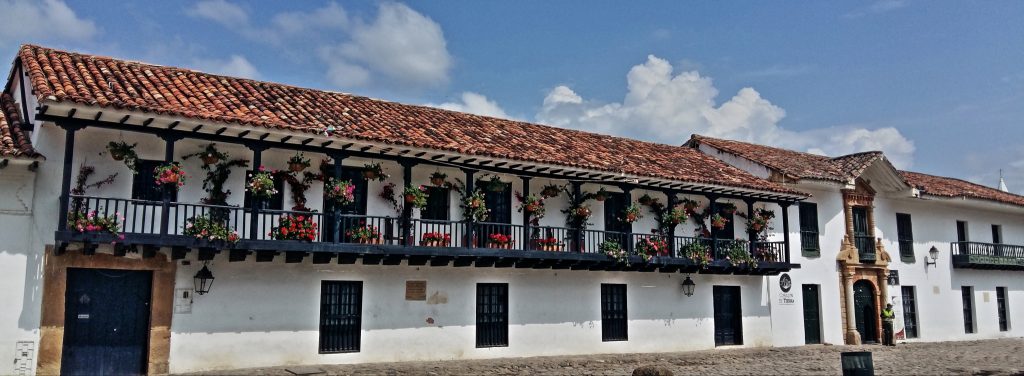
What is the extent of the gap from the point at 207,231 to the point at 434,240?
474 centimetres

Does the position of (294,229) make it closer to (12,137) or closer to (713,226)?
(12,137)

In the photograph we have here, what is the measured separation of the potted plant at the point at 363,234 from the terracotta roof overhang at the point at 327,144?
4.91 feet

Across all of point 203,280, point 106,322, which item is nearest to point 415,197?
point 203,280

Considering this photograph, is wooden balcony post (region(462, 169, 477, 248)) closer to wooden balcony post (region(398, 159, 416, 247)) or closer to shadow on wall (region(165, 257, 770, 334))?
shadow on wall (region(165, 257, 770, 334))

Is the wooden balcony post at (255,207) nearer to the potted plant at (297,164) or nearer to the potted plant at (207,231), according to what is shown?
the potted plant at (207,231)

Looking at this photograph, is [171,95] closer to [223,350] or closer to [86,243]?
[86,243]

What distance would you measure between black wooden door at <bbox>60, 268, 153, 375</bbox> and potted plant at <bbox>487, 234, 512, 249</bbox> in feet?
22.7

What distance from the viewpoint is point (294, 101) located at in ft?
58.3

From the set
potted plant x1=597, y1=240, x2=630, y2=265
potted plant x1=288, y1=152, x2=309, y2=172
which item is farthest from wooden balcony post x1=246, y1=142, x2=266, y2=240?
potted plant x1=597, y1=240, x2=630, y2=265

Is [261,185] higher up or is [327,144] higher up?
[327,144]

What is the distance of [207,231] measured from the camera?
A: 14.0 meters

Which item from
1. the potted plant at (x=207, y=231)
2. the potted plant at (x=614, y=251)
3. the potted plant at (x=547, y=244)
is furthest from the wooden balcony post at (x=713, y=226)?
the potted plant at (x=207, y=231)

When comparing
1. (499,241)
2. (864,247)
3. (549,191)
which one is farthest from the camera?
(864,247)

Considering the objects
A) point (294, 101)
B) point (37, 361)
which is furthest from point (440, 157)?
point (37, 361)
